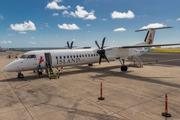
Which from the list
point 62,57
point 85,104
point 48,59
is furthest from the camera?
point 62,57

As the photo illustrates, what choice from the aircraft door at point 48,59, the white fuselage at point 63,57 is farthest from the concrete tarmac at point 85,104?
the aircraft door at point 48,59

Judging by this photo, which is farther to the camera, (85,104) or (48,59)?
(48,59)

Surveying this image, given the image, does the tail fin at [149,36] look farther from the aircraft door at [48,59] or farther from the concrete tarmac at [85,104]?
the aircraft door at [48,59]

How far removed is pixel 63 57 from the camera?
672 inches

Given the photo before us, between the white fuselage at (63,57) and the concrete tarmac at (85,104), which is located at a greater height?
the white fuselage at (63,57)

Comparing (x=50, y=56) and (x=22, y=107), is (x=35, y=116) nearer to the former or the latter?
(x=22, y=107)

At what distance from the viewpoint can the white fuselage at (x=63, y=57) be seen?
14360 millimetres

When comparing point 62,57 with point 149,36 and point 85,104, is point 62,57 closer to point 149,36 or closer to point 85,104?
point 85,104

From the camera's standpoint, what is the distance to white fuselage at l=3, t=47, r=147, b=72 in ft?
47.1

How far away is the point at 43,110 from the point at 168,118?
690 cm

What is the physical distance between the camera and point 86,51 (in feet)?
64.1

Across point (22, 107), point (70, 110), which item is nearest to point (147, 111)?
point (70, 110)

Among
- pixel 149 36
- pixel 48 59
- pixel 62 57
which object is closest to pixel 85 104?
pixel 62 57

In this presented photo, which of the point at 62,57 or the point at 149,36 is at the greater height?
the point at 149,36
